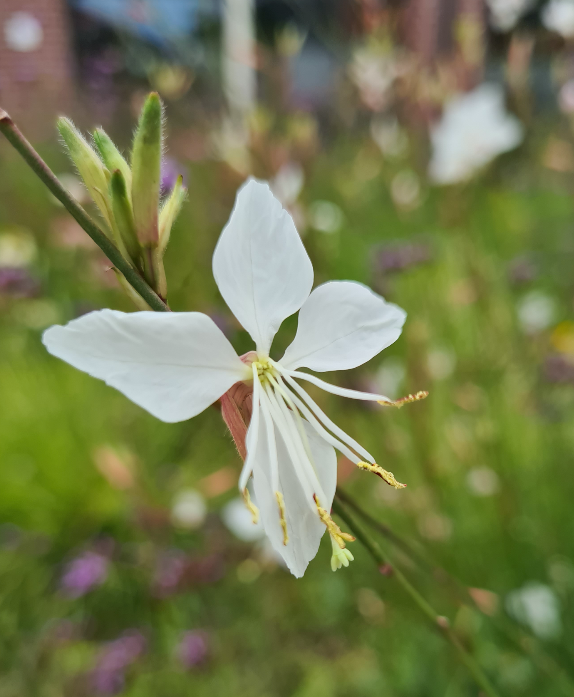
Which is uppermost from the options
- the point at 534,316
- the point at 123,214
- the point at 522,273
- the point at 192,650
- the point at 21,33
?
the point at 21,33

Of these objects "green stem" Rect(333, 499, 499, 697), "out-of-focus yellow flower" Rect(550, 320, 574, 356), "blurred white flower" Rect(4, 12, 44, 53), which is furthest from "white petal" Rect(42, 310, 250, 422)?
"blurred white flower" Rect(4, 12, 44, 53)

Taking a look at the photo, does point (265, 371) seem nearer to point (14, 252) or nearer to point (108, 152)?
point (108, 152)

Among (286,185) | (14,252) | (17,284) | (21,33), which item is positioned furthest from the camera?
(21,33)

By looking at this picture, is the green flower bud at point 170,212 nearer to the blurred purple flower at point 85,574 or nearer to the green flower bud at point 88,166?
the green flower bud at point 88,166

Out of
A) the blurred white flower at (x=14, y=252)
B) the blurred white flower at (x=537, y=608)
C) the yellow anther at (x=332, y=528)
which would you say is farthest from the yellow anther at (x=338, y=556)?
the blurred white flower at (x=14, y=252)

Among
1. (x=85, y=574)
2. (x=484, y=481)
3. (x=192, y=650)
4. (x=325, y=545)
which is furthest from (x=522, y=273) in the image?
(x=85, y=574)
